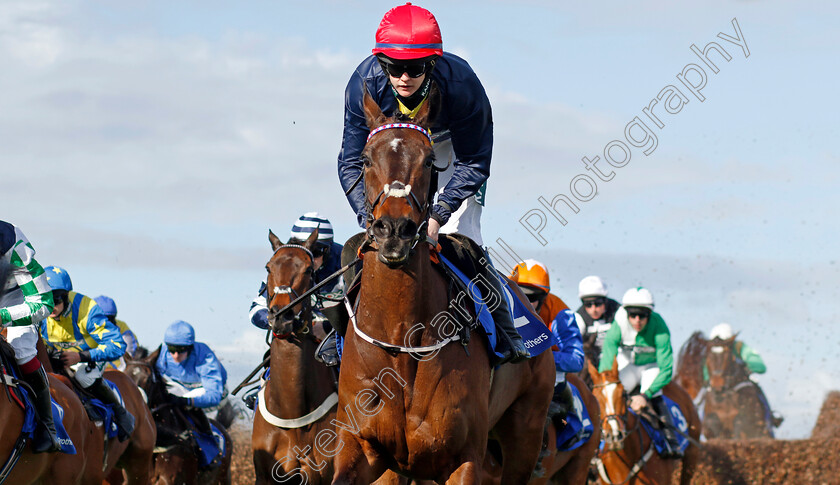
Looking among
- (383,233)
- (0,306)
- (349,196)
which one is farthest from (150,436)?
(383,233)

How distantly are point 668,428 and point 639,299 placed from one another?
1.58m

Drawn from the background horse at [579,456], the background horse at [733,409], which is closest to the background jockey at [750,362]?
the background horse at [733,409]

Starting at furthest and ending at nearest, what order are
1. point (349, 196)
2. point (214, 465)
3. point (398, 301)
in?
point (214, 465)
point (349, 196)
point (398, 301)

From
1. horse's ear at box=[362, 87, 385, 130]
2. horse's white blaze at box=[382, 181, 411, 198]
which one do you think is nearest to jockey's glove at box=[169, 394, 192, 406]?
horse's ear at box=[362, 87, 385, 130]

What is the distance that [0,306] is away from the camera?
7422mm

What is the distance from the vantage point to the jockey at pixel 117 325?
511 inches

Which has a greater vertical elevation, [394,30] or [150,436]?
[394,30]

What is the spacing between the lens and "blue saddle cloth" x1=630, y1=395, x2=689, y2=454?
13.2 metres

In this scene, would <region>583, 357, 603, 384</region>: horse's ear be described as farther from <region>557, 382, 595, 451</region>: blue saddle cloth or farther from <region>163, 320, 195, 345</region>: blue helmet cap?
<region>163, 320, 195, 345</region>: blue helmet cap

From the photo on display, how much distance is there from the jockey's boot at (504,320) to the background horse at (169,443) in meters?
5.90

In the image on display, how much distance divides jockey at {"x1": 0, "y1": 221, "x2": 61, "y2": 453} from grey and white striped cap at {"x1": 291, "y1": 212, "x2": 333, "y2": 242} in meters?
2.52

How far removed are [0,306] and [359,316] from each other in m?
2.96

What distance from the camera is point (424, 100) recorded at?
19.1 feet

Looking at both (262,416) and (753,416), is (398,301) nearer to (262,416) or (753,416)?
(262,416)
